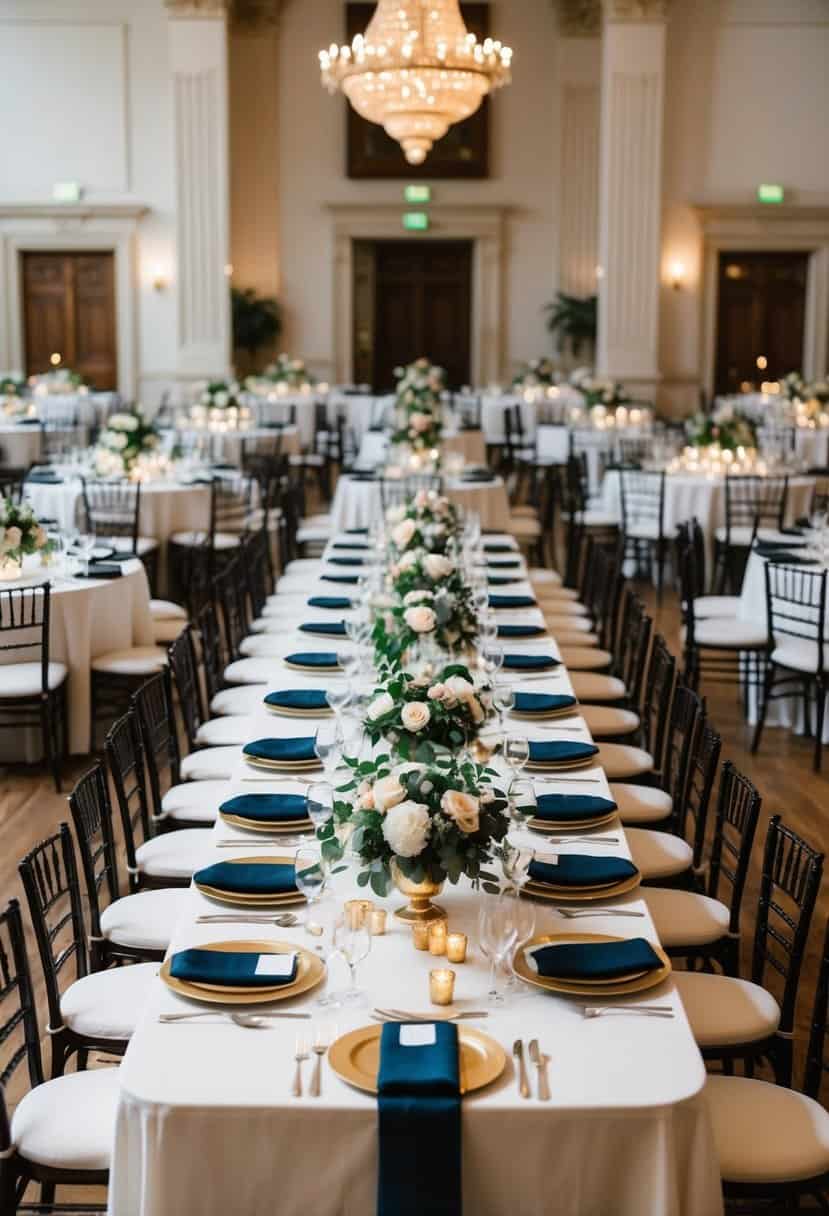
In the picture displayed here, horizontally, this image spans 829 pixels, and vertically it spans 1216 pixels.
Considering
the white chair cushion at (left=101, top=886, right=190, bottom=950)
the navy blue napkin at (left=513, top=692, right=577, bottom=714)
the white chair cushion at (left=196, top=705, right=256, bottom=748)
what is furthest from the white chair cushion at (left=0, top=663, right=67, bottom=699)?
the white chair cushion at (left=101, top=886, right=190, bottom=950)

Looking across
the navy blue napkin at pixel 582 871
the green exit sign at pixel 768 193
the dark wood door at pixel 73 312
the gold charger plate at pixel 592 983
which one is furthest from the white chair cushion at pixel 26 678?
the green exit sign at pixel 768 193

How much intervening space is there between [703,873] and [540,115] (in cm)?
1666

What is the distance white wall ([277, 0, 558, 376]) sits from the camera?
1942cm

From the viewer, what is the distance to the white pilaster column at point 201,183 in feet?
56.9

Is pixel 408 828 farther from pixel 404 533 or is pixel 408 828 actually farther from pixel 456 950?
pixel 404 533

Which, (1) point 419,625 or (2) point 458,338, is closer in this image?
(1) point 419,625

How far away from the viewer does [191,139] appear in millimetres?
17531

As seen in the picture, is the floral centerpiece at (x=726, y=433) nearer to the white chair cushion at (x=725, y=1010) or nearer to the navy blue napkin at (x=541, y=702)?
the navy blue napkin at (x=541, y=702)

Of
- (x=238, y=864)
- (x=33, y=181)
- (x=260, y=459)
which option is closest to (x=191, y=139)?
(x=33, y=181)

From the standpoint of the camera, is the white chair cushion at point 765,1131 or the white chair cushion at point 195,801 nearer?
the white chair cushion at point 765,1131

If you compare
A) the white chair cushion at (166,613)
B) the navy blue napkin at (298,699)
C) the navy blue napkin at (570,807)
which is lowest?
the white chair cushion at (166,613)

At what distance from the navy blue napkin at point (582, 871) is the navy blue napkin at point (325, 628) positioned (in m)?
2.61

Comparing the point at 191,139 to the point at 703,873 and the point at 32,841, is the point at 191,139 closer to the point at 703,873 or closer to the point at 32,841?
the point at 32,841

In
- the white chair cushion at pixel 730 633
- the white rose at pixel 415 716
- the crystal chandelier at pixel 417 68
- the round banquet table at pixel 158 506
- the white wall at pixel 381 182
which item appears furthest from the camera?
the white wall at pixel 381 182
